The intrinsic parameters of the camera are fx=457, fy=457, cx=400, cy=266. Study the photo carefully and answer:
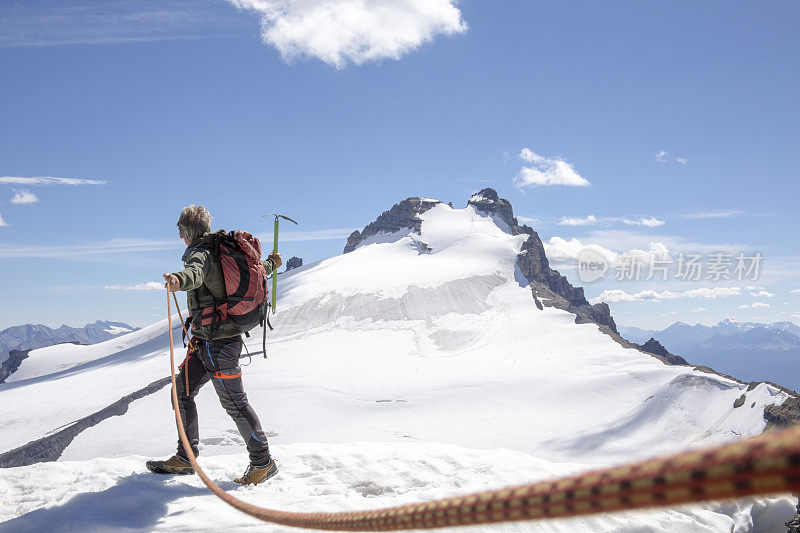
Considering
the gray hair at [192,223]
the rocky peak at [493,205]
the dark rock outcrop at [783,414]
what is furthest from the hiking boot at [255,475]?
the rocky peak at [493,205]

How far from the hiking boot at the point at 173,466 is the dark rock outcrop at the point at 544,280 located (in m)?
56.9

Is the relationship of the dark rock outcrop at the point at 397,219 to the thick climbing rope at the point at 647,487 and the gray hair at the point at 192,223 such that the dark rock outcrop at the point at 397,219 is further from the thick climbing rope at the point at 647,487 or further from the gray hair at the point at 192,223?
the thick climbing rope at the point at 647,487

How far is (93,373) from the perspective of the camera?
45500 millimetres

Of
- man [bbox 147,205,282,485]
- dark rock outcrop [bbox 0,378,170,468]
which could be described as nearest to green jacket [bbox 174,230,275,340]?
man [bbox 147,205,282,485]

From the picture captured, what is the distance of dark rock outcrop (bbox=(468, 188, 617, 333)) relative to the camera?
7138 cm

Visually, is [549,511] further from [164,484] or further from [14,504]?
[14,504]

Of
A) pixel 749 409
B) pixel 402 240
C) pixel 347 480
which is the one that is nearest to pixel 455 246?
pixel 402 240

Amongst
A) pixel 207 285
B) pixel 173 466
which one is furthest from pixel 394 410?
pixel 207 285

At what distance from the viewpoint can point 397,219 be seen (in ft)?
363

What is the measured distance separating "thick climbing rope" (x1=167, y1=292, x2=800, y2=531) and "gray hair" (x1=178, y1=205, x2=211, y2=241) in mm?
4867

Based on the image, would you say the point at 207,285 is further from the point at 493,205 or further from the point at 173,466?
the point at 493,205

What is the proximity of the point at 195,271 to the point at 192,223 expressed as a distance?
1.06 meters

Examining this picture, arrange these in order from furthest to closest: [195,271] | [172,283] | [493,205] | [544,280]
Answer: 1. [493,205]
2. [544,280]
3. [195,271]
4. [172,283]

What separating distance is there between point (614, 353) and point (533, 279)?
34.2 metres
